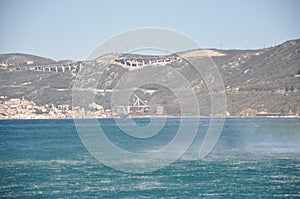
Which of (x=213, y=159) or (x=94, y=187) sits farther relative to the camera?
(x=213, y=159)

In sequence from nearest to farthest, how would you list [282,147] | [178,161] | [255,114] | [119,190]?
[119,190] < [178,161] < [282,147] < [255,114]

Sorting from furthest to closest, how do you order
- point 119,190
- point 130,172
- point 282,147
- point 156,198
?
1. point 282,147
2. point 130,172
3. point 119,190
4. point 156,198

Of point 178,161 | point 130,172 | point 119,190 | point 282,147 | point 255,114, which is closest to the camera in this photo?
point 119,190

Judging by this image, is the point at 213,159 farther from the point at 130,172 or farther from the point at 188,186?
the point at 188,186

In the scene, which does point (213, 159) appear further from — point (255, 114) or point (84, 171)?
point (255, 114)

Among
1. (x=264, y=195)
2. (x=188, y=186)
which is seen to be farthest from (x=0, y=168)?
(x=264, y=195)

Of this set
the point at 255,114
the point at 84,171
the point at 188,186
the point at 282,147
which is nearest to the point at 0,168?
the point at 84,171

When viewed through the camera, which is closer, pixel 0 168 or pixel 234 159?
pixel 0 168

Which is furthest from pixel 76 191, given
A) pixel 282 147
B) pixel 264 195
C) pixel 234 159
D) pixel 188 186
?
pixel 282 147
